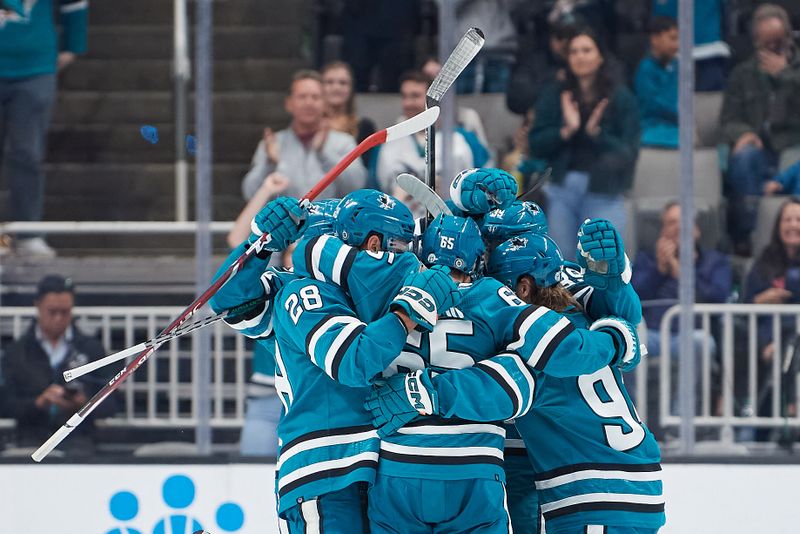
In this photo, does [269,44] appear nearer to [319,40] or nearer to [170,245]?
[319,40]

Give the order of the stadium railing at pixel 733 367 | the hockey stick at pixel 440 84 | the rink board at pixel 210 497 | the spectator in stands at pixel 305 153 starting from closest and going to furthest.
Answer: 1. the hockey stick at pixel 440 84
2. the rink board at pixel 210 497
3. the stadium railing at pixel 733 367
4. the spectator in stands at pixel 305 153

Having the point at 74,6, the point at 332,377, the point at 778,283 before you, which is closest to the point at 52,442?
the point at 332,377

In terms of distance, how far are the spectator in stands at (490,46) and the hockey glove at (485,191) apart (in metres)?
1.39

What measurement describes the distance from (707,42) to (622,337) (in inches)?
69.7

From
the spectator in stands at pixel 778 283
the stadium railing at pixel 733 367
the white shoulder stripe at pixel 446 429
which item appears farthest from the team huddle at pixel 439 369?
the spectator in stands at pixel 778 283

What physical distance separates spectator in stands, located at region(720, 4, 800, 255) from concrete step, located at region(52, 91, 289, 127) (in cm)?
146

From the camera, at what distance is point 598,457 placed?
299 centimetres

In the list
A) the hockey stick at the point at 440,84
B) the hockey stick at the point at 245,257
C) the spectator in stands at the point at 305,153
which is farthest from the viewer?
the spectator in stands at the point at 305,153

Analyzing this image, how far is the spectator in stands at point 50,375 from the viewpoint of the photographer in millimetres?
4281

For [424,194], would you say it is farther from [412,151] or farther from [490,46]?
[490,46]

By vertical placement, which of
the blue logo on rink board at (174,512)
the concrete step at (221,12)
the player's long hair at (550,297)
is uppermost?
the concrete step at (221,12)

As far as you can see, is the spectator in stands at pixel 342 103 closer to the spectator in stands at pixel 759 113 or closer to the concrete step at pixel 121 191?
the concrete step at pixel 121 191

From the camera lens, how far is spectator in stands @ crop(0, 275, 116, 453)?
14.0 feet

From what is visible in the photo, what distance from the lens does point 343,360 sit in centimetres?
269
